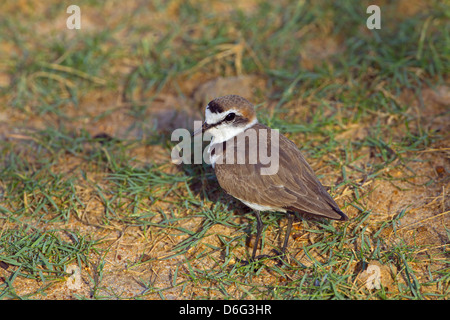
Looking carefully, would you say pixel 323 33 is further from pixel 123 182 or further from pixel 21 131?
pixel 21 131

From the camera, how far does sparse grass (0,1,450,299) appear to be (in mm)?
4219

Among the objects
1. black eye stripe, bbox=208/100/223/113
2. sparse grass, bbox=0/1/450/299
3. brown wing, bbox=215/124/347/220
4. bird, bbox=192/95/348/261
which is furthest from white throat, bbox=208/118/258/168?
sparse grass, bbox=0/1/450/299

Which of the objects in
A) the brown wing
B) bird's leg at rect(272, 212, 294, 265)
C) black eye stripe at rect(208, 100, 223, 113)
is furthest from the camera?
black eye stripe at rect(208, 100, 223, 113)

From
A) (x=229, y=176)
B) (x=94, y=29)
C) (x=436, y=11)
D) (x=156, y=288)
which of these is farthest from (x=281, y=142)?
(x=94, y=29)

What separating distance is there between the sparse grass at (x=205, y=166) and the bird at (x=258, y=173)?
0.39m

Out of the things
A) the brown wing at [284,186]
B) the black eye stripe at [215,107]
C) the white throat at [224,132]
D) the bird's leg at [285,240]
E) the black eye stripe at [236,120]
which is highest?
the black eye stripe at [215,107]

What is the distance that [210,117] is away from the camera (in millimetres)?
4590

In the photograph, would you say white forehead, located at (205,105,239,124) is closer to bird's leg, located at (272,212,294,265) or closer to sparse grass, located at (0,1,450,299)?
sparse grass, located at (0,1,450,299)

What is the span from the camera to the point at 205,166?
Result: 5246mm

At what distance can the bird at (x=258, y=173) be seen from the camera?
13.8 ft

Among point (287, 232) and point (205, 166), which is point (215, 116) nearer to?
point (205, 166)

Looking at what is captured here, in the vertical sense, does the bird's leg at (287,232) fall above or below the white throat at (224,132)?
below

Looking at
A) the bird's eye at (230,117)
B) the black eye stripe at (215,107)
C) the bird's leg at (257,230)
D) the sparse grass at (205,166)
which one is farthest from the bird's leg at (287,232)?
the black eye stripe at (215,107)

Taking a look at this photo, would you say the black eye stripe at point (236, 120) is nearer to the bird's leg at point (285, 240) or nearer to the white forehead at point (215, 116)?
the white forehead at point (215, 116)
